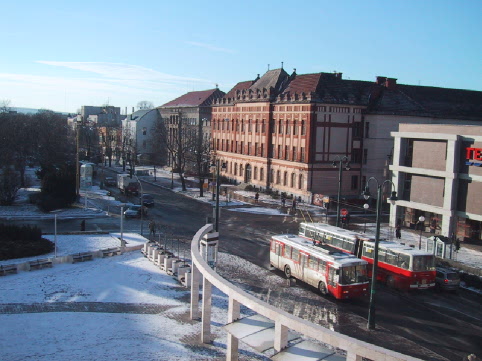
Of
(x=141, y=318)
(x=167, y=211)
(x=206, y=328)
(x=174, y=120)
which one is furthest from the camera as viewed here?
(x=174, y=120)

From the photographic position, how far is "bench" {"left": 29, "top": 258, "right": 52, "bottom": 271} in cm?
2766

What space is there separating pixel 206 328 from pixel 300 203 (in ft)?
129

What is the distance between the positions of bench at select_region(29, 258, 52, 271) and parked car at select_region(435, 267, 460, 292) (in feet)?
69.8

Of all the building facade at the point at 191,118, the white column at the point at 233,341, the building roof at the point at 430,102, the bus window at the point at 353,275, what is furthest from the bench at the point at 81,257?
the building facade at the point at 191,118

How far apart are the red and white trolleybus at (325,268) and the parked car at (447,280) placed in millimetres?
4113

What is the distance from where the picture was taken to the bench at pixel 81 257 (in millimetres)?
29578

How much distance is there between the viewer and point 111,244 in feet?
112

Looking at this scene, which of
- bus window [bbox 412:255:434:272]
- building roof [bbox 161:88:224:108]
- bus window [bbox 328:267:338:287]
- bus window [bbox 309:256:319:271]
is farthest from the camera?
building roof [bbox 161:88:224:108]

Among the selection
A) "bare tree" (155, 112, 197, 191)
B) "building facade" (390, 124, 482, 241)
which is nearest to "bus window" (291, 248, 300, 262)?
"building facade" (390, 124, 482, 241)

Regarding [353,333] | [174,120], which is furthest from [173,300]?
[174,120]

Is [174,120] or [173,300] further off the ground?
[174,120]

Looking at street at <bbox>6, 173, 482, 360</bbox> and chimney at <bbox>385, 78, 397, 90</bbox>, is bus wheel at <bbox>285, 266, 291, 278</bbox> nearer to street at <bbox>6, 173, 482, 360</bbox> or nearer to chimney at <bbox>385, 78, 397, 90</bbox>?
street at <bbox>6, 173, 482, 360</bbox>

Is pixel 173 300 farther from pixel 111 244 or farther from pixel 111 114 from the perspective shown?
pixel 111 114

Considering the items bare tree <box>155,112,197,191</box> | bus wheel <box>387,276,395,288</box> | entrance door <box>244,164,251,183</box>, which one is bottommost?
bus wheel <box>387,276,395,288</box>
